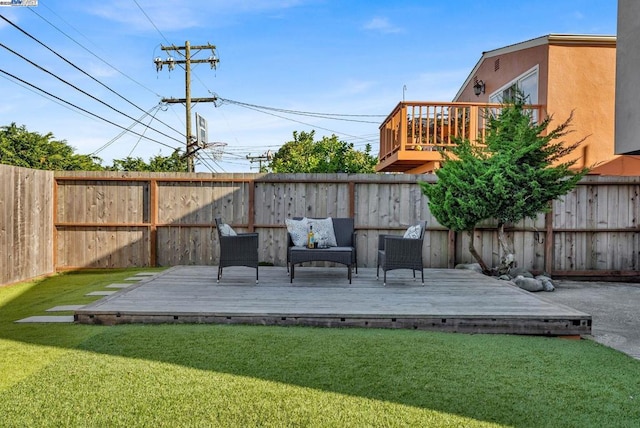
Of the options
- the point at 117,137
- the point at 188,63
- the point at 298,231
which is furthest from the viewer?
the point at 117,137

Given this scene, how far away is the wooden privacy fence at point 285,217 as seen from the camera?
307 inches

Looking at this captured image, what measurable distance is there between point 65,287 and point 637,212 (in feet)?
28.6

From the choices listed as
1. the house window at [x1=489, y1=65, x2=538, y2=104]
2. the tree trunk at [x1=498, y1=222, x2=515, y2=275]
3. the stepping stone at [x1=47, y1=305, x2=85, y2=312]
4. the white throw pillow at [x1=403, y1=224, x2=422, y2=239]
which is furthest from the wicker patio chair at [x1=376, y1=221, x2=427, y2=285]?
the house window at [x1=489, y1=65, x2=538, y2=104]

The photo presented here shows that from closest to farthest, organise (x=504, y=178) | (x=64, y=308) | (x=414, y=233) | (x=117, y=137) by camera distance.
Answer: (x=64, y=308) → (x=414, y=233) → (x=504, y=178) → (x=117, y=137)

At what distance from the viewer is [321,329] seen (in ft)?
13.5

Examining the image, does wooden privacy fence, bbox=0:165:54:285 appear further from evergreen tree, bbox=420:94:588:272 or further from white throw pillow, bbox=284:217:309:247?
evergreen tree, bbox=420:94:588:272

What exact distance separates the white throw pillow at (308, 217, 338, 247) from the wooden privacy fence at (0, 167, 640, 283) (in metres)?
1.07

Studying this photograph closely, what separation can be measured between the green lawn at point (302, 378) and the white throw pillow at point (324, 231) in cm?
256

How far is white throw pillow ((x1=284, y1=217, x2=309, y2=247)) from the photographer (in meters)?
6.61

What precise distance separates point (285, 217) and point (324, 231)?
4.43 feet

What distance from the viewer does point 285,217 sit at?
7.84m

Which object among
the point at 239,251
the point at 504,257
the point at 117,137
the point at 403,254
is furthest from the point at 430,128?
the point at 117,137

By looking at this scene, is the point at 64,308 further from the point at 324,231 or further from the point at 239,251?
the point at 324,231

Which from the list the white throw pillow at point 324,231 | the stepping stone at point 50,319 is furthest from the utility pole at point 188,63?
the stepping stone at point 50,319
